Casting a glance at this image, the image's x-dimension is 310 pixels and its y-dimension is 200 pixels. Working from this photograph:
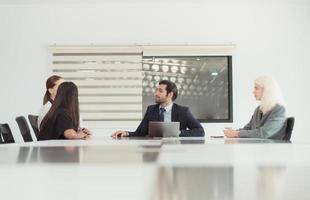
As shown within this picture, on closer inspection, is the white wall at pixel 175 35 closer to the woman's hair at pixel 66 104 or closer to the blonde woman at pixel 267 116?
the blonde woman at pixel 267 116

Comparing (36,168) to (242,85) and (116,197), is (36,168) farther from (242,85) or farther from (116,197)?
(242,85)

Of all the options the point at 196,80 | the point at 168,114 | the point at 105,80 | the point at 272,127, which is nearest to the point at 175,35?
the point at 196,80

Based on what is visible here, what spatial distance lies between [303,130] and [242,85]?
1.25 meters

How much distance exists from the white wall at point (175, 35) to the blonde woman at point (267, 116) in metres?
2.29

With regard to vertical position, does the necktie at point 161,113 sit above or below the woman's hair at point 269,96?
below

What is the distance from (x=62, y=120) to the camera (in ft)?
10.6

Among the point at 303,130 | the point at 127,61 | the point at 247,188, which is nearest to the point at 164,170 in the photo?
the point at 247,188

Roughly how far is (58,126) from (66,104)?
239mm

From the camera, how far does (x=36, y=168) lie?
2.76 ft

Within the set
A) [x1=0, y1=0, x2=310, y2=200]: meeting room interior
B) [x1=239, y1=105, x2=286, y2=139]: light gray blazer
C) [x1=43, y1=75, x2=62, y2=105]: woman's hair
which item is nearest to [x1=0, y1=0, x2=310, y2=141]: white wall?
[x1=0, y1=0, x2=310, y2=200]: meeting room interior

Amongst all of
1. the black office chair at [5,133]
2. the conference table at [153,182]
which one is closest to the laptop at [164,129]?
the black office chair at [5,133]

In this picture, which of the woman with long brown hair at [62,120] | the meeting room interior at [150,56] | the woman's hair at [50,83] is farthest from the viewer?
the meeting room interior at [150,56]

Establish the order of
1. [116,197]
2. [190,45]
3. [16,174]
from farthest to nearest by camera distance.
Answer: [190,45] < [16,174] < [116,197]

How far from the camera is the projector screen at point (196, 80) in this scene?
21.9 feet
